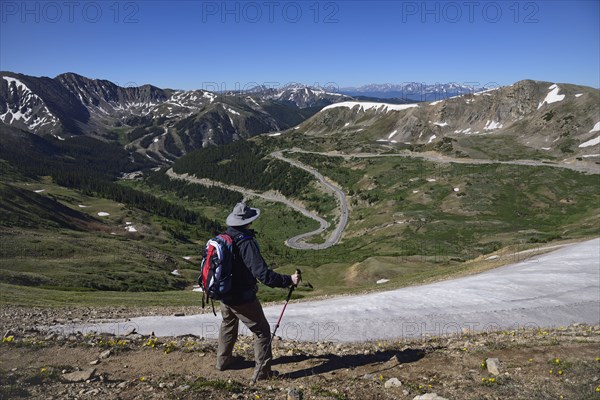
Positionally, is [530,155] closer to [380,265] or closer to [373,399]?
[380,265]

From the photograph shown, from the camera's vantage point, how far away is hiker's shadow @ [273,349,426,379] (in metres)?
10.6

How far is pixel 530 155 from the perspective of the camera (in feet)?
455

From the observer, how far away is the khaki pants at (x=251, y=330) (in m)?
9.83

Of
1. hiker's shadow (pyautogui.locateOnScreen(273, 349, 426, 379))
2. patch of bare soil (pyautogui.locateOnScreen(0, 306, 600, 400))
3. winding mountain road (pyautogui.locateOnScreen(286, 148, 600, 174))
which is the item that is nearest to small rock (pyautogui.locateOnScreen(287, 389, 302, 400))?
patch of bare soil (pyautogui.locateOnScreen(0, 306, 600, 400))

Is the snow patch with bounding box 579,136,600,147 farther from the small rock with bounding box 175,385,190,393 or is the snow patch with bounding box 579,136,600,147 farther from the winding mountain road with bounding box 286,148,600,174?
the small rock with bounding box 175,385,190,393

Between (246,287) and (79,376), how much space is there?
4.54 metres

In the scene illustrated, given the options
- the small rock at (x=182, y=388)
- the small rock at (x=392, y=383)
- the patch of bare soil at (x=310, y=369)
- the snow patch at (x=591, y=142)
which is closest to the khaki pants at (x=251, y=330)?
the patch of bare soil at (x=310, y=369)

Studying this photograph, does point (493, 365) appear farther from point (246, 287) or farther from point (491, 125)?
point (491, 125)

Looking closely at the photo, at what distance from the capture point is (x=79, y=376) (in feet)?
31.4

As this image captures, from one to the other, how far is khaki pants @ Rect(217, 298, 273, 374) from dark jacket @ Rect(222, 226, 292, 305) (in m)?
0.28

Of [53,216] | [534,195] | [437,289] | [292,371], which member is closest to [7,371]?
[292,371]

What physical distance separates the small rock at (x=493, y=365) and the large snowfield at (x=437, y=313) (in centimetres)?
532

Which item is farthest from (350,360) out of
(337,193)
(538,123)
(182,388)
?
(538,123)

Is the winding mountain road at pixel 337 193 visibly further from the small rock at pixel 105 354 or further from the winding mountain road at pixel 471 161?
the small rock at pixel 105 354
